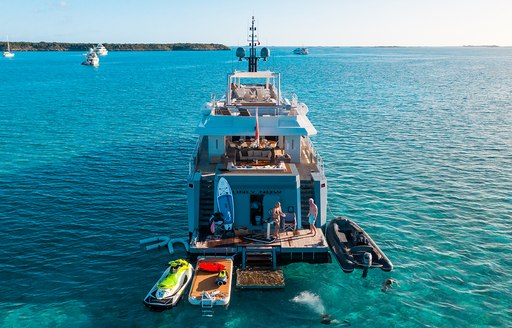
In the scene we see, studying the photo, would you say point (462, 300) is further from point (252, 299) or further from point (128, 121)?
point (128, 121)

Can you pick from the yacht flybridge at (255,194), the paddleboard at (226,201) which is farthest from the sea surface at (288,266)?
the paddleboard at (226,201)

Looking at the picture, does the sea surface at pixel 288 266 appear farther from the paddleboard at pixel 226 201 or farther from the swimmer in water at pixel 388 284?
the paddleboard at pixel 226 201

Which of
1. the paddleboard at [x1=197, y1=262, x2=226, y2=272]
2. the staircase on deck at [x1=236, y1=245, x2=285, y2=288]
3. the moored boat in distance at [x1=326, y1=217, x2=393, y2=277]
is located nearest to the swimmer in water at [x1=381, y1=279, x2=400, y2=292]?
the moored boat in distance at [x1=326, y1=217, x2=393, y2=277]

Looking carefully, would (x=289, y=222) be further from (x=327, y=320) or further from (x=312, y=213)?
(x=327, y=320)

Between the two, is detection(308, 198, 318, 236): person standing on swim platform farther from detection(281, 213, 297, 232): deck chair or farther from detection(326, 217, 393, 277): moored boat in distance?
detection(326, 217, 393, 277): moored boat in distance

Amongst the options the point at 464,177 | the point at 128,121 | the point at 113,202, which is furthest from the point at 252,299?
the point at 128,121

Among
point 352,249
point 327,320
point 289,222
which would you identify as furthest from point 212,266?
point 352,249
